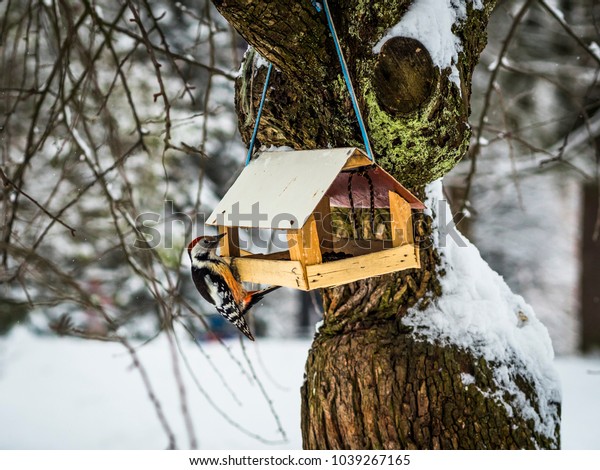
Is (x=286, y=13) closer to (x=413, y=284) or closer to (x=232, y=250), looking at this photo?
(x=232, y=250)

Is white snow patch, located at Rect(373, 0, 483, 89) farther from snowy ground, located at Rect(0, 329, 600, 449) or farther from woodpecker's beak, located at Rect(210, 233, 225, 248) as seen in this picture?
snowy ground, located at Rect(0, 329, 600, 449)

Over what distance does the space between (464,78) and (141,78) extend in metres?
5.36

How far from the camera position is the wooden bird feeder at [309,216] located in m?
1.59

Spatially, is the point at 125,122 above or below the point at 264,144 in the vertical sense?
above

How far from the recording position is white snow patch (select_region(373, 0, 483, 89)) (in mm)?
1723

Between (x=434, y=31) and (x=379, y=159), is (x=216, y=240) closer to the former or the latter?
(x=379, y=159)

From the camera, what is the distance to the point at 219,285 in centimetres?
219

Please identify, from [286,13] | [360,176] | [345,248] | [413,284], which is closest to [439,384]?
[413,284]

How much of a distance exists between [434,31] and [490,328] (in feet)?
3.33

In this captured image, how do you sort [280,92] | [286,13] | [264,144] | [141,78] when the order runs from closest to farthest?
[286,13], [280,92], [264,144], [141,78]

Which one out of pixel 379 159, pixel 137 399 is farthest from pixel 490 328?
pixel 137 399

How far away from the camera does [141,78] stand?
6.63 meters

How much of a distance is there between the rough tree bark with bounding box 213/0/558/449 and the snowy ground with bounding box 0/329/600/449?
2300 millimetres

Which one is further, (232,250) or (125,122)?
(125,122)
